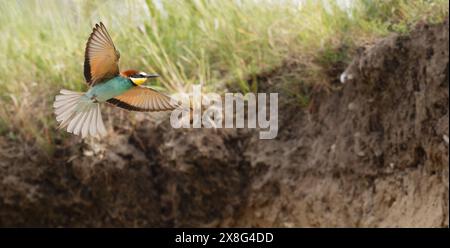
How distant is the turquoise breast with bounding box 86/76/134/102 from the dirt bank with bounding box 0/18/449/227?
124cm

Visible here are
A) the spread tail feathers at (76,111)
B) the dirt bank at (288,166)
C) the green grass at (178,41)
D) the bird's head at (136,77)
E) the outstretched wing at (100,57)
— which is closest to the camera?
the outstretched wing at (100,57)

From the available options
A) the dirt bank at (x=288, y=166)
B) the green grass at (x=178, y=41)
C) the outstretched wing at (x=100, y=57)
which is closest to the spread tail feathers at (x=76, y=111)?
the outstretched wing at (x=100, y=57)

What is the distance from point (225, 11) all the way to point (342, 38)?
79 centimetres

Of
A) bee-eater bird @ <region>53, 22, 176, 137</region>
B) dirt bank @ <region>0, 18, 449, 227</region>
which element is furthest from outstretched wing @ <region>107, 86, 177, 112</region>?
dirt bank @ <region>0, 18, 449, 227</region>

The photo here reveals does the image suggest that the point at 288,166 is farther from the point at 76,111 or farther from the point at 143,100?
the point at 76,111

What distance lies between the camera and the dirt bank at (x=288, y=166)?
11.8ft

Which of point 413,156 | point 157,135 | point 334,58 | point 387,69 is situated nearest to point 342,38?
point 334,58

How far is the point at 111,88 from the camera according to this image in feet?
9.80

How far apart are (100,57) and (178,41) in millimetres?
1811

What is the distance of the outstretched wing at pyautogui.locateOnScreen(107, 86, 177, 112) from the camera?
310 cm

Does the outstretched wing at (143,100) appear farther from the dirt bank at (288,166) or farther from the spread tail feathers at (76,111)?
the dirt bank at (288,166)

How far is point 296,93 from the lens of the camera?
420 centimetres

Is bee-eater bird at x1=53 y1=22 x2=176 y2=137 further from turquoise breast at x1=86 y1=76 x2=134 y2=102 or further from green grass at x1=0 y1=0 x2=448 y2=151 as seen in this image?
green grass at x1=0 y1=0 x2=448 y2=151

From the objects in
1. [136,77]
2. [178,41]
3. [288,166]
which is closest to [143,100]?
[136,77]
